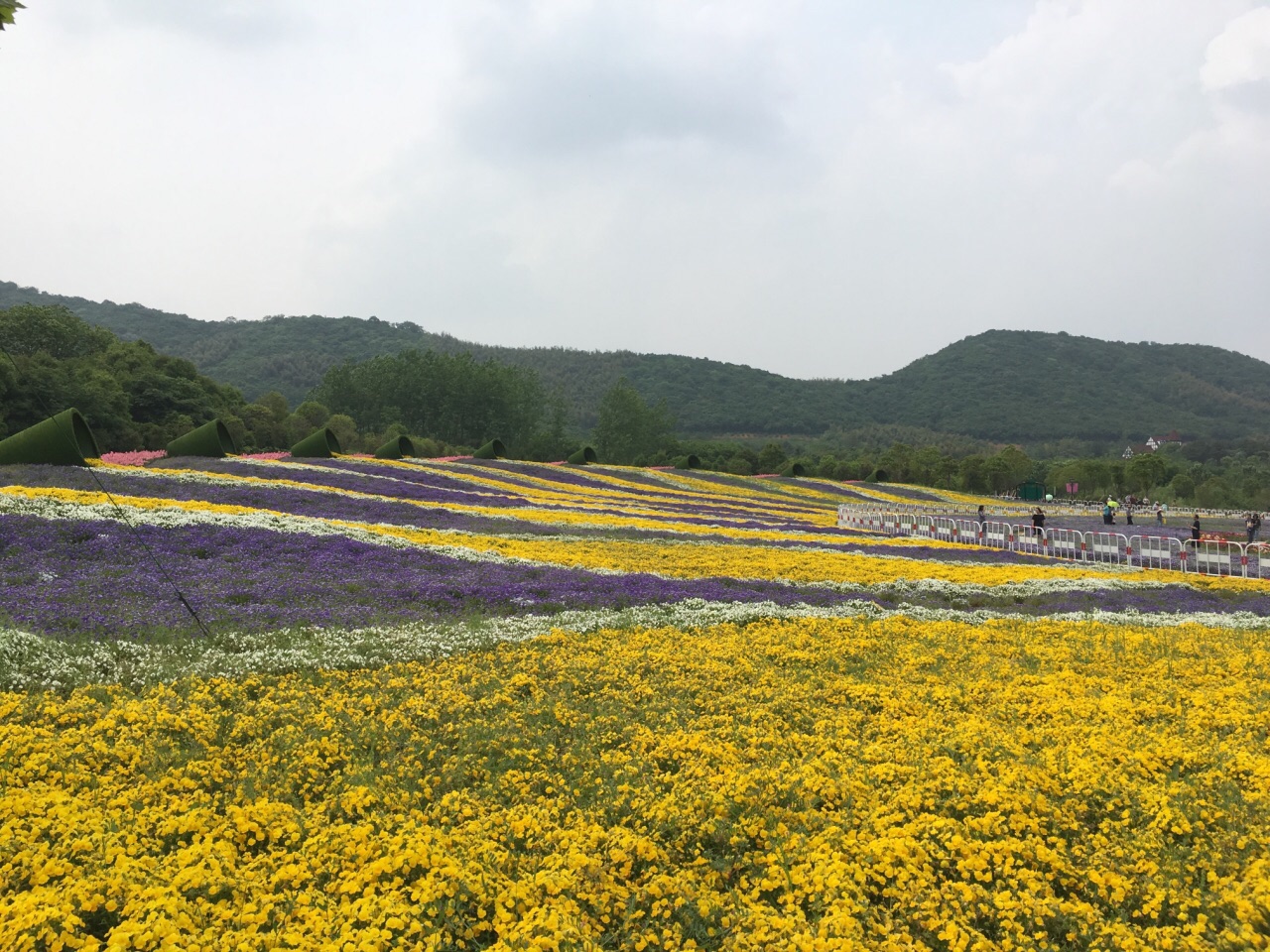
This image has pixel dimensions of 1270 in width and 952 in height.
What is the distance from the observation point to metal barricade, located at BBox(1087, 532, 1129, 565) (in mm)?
26172

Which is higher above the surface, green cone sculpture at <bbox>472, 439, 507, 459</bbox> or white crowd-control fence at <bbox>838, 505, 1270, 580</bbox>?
green cone sculpture at <bbox>472, 439, 507, 459</bbox>

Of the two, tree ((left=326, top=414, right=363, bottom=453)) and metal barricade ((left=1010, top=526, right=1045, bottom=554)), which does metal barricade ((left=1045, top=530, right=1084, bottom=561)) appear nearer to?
metal barricade ((left=1010, top=526, right=1045, bottom=554))

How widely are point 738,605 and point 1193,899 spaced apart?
34.4 feet

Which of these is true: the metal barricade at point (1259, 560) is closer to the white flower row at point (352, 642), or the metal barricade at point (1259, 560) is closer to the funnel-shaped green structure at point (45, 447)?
the white flower row at point (352, 642)

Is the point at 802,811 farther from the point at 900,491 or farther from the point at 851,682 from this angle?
the point at 900,491

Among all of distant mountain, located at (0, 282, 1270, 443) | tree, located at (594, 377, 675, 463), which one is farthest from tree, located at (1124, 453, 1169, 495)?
distant mountain, located at (0, 282, 1270, 443)

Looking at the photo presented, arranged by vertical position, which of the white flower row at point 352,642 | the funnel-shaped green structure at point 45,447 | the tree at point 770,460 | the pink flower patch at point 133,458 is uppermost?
the tree at point 770,460

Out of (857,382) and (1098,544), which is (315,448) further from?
(857,382)

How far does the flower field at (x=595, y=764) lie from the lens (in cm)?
497

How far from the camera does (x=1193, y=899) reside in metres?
5.07

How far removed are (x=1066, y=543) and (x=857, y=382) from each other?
528ft

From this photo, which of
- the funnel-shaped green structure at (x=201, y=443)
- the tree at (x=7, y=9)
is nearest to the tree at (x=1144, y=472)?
the funnel-shaped green structure at (x=201, y=443)

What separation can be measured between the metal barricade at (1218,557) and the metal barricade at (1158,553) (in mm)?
632

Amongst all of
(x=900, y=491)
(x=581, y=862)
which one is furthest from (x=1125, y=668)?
(x=900, y=491)
